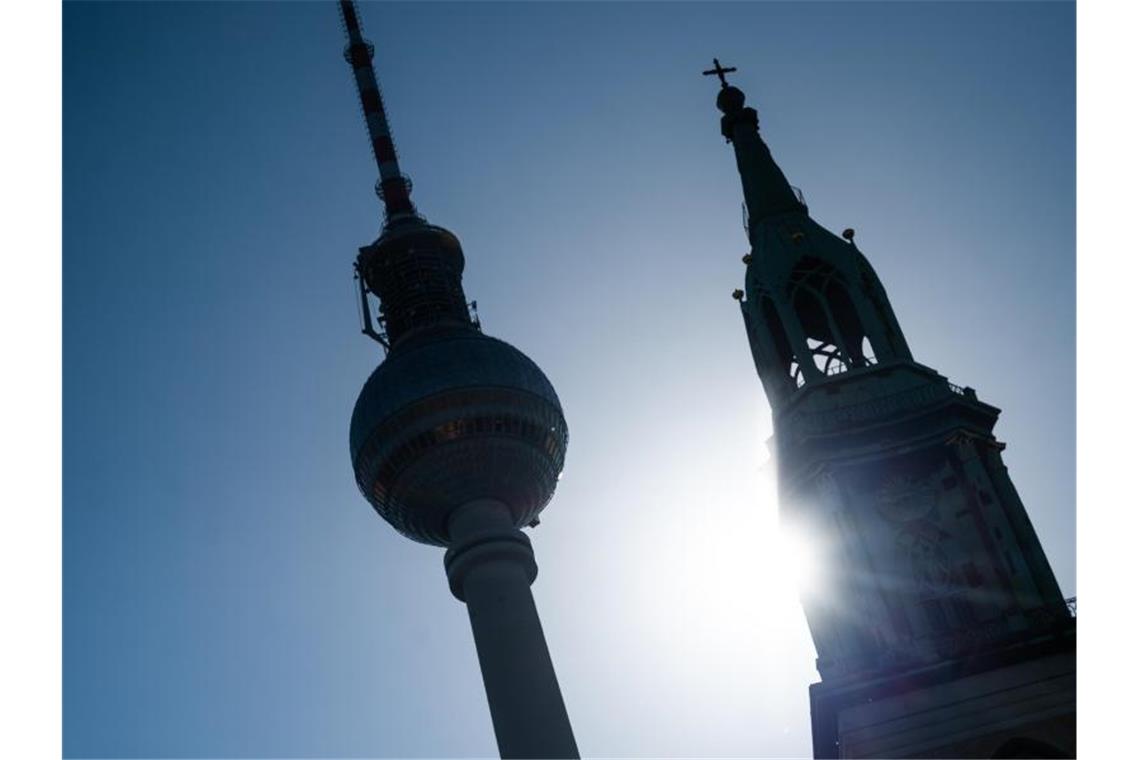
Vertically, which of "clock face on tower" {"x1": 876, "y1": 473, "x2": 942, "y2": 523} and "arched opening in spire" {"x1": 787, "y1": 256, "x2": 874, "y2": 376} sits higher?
"arched opening in spire" {"x1": 787, "y1": 256, "x2": 874, "y2": 376}

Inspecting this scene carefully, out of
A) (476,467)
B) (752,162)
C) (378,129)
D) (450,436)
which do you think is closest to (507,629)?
(476,467)

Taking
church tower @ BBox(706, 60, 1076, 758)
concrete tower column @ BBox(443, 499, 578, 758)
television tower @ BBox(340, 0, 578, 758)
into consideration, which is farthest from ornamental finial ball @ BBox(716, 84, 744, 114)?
concrete tower column @ BBox(443, 499, 578, 758)

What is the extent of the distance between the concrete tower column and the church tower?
36.1 ft

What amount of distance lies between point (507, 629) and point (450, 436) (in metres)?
9.37

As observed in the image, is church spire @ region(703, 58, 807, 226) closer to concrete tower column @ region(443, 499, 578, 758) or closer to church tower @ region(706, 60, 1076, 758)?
church tower @ region(706, 60, 1076, 758)

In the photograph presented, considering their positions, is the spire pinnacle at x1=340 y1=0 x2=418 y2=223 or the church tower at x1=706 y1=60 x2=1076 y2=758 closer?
the church tower at x1=706 y1=60 x2=1076 y2=758

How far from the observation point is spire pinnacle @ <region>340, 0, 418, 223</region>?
6238 cm

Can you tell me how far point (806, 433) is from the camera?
3912 centimetres

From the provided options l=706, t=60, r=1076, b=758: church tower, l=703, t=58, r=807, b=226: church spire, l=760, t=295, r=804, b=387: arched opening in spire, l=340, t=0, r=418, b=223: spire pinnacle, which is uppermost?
l=340, t=0, r=418, b=223: spire pinnacle
